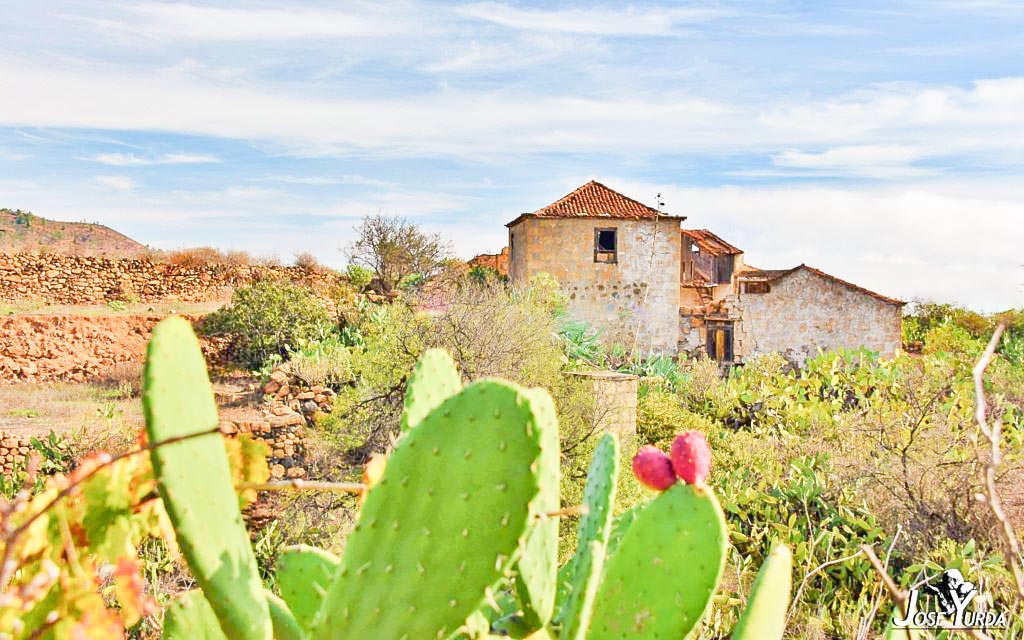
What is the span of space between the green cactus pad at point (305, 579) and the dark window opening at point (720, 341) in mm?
14876

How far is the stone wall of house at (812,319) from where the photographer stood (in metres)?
15.7

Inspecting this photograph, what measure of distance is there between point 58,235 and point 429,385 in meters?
37.3

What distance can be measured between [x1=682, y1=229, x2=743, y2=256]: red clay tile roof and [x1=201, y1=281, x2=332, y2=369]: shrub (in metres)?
9.63

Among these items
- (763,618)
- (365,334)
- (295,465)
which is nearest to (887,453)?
(763,618)

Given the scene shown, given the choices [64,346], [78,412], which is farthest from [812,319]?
[64,346]

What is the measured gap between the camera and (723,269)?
21406 mm

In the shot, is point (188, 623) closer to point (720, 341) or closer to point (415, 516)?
point (415, 516)

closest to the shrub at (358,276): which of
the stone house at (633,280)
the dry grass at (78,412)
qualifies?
the stone house at (633,280)

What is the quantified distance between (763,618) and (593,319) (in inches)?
624

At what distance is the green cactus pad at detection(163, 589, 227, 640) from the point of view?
58.4 inches

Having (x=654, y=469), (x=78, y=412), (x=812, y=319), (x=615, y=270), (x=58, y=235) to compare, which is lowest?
(x=78, y=412)

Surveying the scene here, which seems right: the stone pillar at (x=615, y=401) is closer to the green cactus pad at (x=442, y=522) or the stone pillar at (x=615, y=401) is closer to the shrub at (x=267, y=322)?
the shrub at (x=267, y=322)

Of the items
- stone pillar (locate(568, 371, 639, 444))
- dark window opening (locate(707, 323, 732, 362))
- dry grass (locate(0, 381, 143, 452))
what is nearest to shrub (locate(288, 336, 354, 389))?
dry grass (locate(0, 381, 143, 452))

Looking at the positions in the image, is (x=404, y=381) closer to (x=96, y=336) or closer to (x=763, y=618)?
(x=763, y=618)
